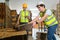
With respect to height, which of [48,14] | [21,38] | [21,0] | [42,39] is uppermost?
[21,0]

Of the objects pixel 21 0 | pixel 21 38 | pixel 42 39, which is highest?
pixel 21 0

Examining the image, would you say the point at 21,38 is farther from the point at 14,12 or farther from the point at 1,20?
the point at 14,12

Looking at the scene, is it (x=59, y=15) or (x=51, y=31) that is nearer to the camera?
(x=51, y=31)

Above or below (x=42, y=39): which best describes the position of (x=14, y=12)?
above

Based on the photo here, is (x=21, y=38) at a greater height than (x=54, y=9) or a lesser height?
lesser

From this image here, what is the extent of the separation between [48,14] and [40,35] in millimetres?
2244

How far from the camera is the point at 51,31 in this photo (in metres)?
4.54

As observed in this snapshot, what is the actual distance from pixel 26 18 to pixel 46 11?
2.36 m

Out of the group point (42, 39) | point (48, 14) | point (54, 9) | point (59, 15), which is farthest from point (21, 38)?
point (54, 9)

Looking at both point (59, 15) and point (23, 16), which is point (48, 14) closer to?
point (23, 16)

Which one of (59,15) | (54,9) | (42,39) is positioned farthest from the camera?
(54,9)

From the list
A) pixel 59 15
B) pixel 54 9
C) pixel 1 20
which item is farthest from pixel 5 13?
pixel 54 9

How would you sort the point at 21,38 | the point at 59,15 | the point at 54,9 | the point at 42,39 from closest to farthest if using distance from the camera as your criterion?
the point at 21,38, the point at 42,39, the point at 59,15, the point at 54,9

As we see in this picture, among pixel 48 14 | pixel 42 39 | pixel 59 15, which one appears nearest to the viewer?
pixel 48 14
